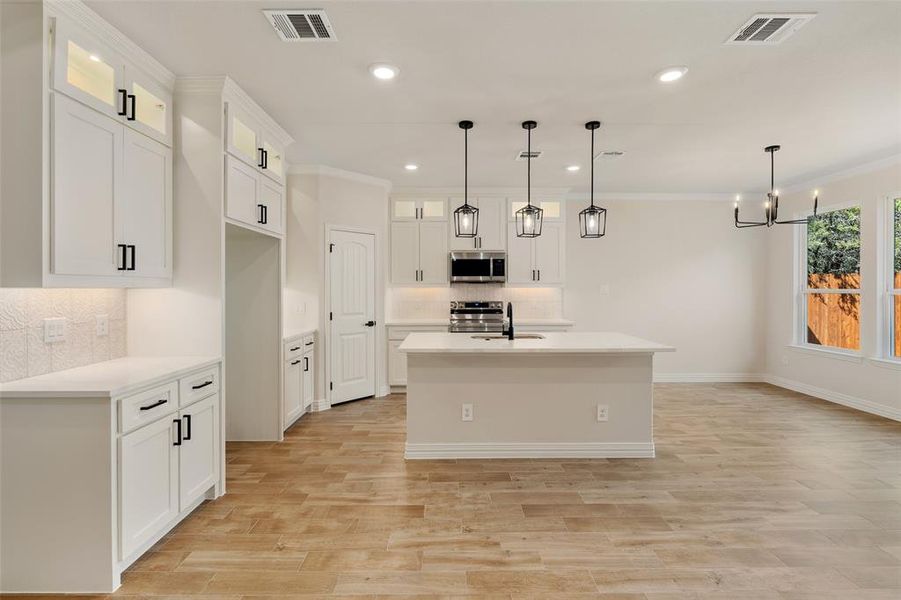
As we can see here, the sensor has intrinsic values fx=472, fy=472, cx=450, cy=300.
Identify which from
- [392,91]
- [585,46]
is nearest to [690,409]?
[585,46]

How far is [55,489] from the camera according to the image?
2137mm

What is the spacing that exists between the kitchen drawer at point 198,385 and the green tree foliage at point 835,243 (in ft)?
20.7

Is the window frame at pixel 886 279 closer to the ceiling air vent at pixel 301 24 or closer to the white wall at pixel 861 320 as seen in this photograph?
the white wall at pixel 861 320

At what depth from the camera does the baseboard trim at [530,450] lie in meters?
3.88

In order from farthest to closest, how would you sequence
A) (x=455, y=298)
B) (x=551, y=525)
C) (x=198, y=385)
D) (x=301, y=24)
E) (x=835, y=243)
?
(x=455, y=298) → (x=835, y=243) → (x=198, y=385) → (x=551, y=525) → (x=301, y=24)

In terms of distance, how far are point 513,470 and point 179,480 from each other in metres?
2.25

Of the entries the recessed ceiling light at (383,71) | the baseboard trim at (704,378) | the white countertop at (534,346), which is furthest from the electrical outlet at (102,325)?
the baseboard trim at (704,378)

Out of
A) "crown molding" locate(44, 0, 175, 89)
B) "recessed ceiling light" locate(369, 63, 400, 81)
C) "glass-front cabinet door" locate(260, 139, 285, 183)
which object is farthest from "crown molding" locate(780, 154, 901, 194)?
"crown molding" locate(44, 0, 175, 89)

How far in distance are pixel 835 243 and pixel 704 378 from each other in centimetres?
236

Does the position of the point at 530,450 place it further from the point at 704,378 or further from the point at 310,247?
the point at 704,378

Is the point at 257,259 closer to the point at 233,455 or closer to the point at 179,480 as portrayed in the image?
the point at 233,455

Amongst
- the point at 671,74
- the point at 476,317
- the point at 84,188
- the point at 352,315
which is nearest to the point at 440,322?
the point at 476,317

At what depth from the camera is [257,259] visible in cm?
421

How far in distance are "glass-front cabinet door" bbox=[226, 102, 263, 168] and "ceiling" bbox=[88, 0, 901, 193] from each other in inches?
8.5
